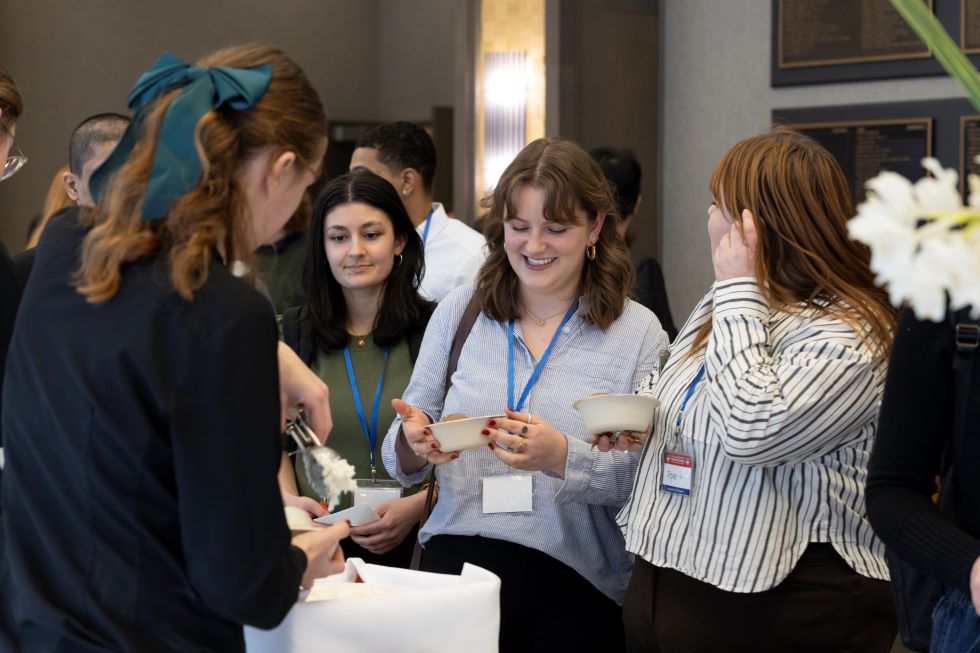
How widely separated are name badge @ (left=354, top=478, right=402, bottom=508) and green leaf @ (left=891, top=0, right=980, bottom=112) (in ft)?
6.27

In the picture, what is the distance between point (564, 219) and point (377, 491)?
76 cm

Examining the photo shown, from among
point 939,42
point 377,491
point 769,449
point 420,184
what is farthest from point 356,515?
point 420,184

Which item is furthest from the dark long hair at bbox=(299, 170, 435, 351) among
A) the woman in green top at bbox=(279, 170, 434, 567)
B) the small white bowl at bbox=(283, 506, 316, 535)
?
the small white bowl at bbox=(283, 506, 316, 535)

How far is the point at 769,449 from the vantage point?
1.86 meters

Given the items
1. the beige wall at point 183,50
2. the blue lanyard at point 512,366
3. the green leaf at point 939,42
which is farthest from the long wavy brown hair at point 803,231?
the beige wall at point 183,50

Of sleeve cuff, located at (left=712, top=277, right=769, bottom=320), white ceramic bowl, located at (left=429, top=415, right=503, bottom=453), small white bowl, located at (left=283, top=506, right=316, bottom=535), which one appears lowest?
small white bowl, located at (left=283, top=506, right=316, bottom=535)

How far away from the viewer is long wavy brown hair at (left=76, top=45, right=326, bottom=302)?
4.14ft

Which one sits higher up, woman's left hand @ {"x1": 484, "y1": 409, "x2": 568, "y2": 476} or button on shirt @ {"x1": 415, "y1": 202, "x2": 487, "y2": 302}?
button on shirt @ {"x1": 415, "y1": 202, "x2": 487, "y2": 302}

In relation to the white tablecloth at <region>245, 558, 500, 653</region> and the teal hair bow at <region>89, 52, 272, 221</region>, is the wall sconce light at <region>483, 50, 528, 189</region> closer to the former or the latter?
the white tablecloth at <region>245, 558, 500, 653</region>

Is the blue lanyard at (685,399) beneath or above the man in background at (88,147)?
beneath

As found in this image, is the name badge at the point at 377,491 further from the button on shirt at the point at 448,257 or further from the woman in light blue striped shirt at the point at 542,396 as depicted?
the button on shirt at the point at 448,257

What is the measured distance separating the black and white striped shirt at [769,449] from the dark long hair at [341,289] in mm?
945

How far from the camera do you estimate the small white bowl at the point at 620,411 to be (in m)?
2.02

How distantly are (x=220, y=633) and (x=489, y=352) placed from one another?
117 cm
